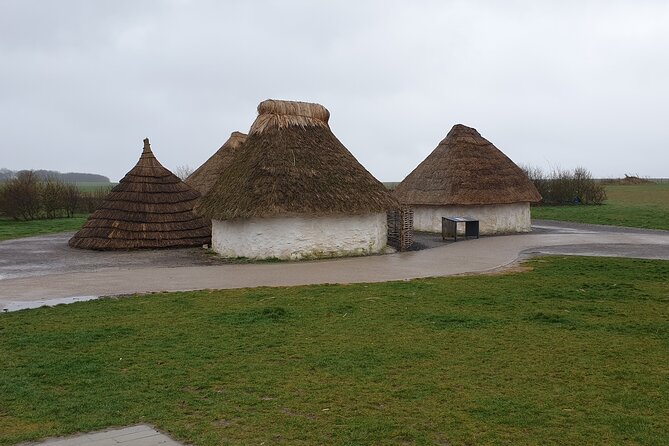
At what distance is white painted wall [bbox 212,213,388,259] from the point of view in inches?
747

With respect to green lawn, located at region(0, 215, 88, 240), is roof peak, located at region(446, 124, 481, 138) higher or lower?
higher

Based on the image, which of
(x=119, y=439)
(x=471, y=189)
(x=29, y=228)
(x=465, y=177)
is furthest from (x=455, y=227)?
(x=29, y=228)

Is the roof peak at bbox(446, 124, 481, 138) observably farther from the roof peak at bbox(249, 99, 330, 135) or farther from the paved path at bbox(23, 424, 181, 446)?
the paved path at bbox(23, 424, 181, 446)

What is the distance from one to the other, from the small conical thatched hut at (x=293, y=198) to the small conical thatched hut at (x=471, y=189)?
25.6ft

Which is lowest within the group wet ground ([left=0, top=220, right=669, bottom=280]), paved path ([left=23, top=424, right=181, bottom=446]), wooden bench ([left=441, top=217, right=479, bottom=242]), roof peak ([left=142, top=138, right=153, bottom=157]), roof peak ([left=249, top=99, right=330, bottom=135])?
paved path ([left=23, top=424, right=181, bottom=446])

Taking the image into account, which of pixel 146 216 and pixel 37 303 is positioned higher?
pixel 146 216

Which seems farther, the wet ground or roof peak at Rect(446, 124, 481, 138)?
roof peak at Rect(446, 124, 481, 138)

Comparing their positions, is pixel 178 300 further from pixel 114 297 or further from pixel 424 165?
pixel 424 165

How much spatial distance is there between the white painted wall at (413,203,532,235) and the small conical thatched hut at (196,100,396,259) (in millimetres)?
8077

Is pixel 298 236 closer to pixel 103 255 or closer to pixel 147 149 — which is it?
pixel 103 255

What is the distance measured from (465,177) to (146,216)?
14.3 meters

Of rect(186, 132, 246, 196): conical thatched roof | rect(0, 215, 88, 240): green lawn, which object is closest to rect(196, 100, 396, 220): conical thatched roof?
rect(186, 132, 246, 196): conical thatched roof

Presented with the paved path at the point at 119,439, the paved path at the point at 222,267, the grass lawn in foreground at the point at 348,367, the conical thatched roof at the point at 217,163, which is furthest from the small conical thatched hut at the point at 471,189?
the paved path at the point at 119,439

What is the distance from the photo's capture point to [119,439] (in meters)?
5.29
